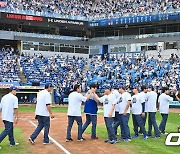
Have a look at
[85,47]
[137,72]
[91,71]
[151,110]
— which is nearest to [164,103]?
[151,110]

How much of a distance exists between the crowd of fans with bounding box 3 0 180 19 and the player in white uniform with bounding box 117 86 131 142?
37.0 meters

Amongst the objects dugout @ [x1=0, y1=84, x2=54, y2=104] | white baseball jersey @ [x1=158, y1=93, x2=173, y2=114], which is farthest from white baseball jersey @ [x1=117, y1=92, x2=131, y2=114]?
dugout @ [x1=0, y1=84, x2=54, y2=104]

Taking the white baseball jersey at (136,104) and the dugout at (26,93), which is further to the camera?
the dugout at (26,93)

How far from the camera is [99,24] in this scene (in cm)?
5441

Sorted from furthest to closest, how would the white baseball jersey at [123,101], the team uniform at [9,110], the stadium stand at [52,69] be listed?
the stadium stand at [52,69] → the white baseball jersey at [123,101] → the team uniform at [9,110]

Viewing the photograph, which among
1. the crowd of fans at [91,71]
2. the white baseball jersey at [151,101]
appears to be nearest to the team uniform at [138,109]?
the white baseball jersey at [151,101]

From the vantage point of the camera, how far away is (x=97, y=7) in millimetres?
58719

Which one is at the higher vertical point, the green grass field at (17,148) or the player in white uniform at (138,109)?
the player in white uniform at (138,109)

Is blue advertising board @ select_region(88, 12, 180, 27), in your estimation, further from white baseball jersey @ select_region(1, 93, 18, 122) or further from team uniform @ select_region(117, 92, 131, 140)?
white baseball jersey @ select_region(1, 93, 18, 122)

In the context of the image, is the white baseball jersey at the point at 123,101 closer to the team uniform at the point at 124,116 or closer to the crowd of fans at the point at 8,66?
the team uniform at the point at 124,116

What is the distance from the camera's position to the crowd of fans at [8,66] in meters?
41.8

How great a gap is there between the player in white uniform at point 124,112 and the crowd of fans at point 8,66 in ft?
93.9

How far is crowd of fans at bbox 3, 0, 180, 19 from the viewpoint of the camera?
51031 mm

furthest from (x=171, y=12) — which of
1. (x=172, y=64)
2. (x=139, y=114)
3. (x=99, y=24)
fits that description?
(x=139, y=114)
